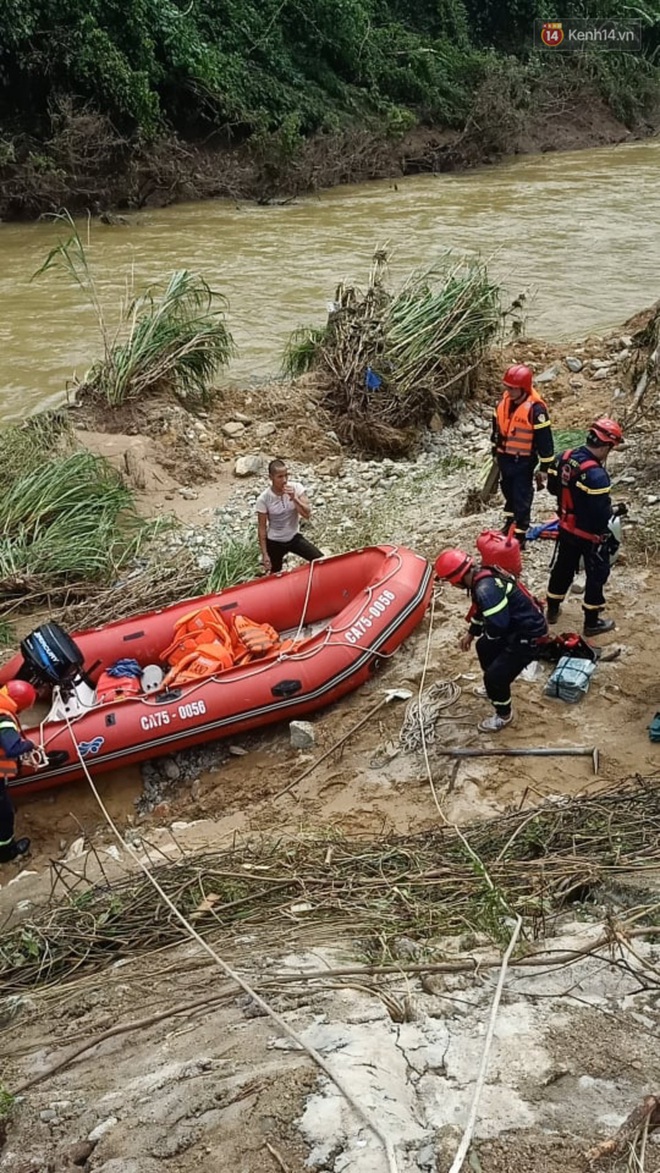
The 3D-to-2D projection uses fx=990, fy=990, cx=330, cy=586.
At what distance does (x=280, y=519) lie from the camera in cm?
658

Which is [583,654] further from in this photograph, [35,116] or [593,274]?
[35,116]

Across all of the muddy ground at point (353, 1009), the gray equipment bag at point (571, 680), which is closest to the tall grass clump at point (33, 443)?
the muddy ground at point (353, 1009)

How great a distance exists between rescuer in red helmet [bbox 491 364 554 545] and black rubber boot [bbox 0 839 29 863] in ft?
12.1

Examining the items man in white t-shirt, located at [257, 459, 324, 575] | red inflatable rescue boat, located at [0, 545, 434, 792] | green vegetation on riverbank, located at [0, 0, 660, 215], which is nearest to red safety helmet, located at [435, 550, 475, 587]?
red inflatable rescue boat, located at [0, 545, 434, 792]

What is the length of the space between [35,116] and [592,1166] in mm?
20024

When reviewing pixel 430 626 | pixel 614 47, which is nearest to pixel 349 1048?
pixel 430 626

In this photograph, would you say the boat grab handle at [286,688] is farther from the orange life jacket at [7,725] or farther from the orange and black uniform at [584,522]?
the orange and black uniform at [584,522]

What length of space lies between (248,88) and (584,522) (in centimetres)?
1820

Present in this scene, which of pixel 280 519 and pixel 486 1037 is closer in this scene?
pixel 486 1037

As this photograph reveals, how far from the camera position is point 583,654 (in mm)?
5453

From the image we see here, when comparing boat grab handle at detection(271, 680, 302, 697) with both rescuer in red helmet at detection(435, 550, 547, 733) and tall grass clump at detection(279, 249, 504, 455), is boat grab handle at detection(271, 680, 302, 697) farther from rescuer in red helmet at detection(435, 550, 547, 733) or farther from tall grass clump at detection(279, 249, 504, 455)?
tall grass clump at detection(279, 249, 504, 455)
